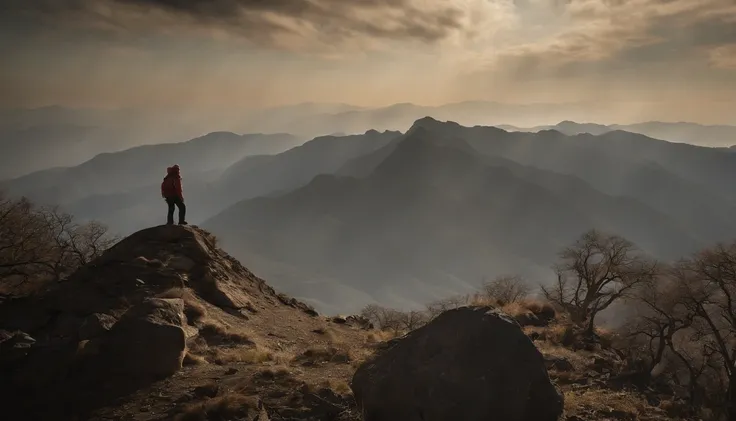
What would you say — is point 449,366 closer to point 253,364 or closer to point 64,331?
point 253,364

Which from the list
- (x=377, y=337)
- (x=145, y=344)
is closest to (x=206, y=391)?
(x=145, y=344)

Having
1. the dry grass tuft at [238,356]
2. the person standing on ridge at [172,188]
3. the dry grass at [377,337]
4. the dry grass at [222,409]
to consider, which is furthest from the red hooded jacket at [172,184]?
the dry grass at [222,409]

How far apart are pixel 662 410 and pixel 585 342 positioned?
863cm

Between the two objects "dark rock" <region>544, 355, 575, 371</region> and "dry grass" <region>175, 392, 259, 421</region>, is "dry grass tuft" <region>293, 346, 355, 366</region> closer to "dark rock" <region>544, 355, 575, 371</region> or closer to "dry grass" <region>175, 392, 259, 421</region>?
"dry grass" <region>175, 392, 259, 421</region>

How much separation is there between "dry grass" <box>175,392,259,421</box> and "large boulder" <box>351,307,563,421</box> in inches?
91.1

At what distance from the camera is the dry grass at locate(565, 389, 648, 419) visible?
1057 centimetres

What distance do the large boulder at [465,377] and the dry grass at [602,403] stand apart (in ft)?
10.6

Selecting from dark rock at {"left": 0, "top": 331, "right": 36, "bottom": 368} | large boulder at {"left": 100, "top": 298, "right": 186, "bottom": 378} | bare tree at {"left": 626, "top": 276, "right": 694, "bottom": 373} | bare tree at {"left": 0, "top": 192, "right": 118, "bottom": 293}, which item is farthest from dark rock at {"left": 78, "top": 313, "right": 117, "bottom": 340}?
bare tree at {"left": 626, "top": 276, "right": 694, "bottom": 373}

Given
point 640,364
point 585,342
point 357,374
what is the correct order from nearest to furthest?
point 357,374 → point 640,364 → point 585,342

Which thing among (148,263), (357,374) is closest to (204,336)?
(148,263)

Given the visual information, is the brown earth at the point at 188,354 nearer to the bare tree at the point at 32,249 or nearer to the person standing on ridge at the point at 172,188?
the person standing on ridge at the point at 172,188

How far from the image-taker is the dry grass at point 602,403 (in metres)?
10.6

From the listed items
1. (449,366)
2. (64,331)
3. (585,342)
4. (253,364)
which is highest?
(449,366)

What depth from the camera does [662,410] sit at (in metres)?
12.4
